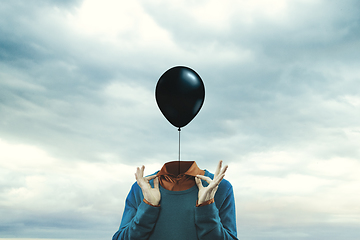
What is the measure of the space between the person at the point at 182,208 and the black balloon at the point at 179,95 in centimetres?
65

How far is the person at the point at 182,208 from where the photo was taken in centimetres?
381

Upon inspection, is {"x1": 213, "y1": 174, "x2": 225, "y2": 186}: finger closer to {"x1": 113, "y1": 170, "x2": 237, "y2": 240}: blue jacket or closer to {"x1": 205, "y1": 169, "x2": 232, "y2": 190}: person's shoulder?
{"x1": 113, "y1": 170, "x2": 237, "y2": 240}: blue jacket

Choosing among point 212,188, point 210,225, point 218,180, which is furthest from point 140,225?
point 218,180

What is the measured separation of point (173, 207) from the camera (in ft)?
13.4

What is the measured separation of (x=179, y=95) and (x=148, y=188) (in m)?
1.20

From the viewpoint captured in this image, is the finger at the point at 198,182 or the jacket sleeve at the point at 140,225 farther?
the finger at the point at 198,182

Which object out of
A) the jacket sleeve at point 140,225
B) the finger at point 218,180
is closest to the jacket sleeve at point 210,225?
the finger at point 218,180

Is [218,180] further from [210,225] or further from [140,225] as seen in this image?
[140,225]

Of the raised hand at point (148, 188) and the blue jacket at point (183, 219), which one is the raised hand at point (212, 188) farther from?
the raised hand at point (148, 188)

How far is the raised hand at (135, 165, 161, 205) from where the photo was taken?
3963 millimetres

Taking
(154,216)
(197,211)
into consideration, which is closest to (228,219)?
(197,211)

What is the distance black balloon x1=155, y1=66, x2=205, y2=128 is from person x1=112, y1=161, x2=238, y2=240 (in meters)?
0.65

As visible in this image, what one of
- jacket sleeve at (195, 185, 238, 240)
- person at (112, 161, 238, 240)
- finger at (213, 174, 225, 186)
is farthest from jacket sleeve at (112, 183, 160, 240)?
finger at (213, 174, 225, 186)

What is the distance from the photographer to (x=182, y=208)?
406 cm
